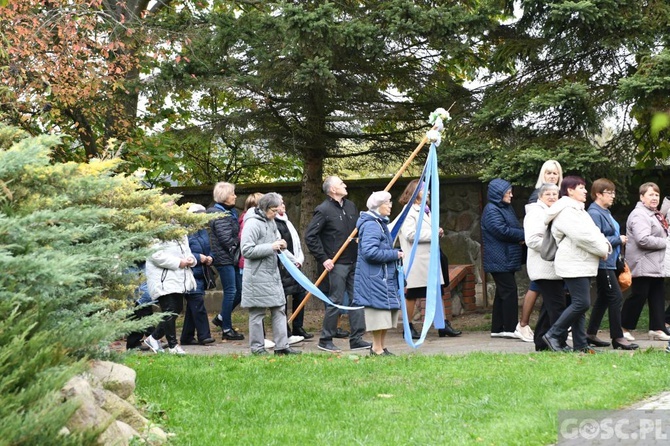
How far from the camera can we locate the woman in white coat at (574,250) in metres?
9.05

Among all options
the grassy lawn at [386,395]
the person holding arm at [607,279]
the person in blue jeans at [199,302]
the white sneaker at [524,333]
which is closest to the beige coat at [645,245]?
the person holding arm at [607,279]

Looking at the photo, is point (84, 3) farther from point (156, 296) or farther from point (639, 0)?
point (639, 0)

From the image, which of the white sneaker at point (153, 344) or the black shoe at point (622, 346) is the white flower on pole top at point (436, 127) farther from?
the white sneaker at point (153, 344)

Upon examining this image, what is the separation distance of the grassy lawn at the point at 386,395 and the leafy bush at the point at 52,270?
0.96 metres

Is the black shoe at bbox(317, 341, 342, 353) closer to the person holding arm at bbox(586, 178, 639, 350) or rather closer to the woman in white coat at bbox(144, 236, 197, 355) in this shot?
the woman in white coat at bbox(144, 236, 197, 355)

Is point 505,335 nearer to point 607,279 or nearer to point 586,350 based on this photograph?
point 607,279

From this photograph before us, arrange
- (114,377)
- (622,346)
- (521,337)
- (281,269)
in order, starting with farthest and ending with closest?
(281,269)
(521,337)
(622,346)
(114,377)

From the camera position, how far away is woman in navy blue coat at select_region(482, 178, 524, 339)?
441 inches

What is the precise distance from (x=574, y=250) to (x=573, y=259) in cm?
9

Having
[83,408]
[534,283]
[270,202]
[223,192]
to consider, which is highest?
[223,192]

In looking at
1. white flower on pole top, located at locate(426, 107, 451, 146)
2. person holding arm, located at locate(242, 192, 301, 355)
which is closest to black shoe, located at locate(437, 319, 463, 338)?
person holding arm, located at locate(242, 192, 301, 355)

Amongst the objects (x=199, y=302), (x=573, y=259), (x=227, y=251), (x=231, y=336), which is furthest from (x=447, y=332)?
(x=199, y=302)

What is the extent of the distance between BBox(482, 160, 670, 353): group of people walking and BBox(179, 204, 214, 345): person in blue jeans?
335cm

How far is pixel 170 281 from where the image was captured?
34.0 ft
